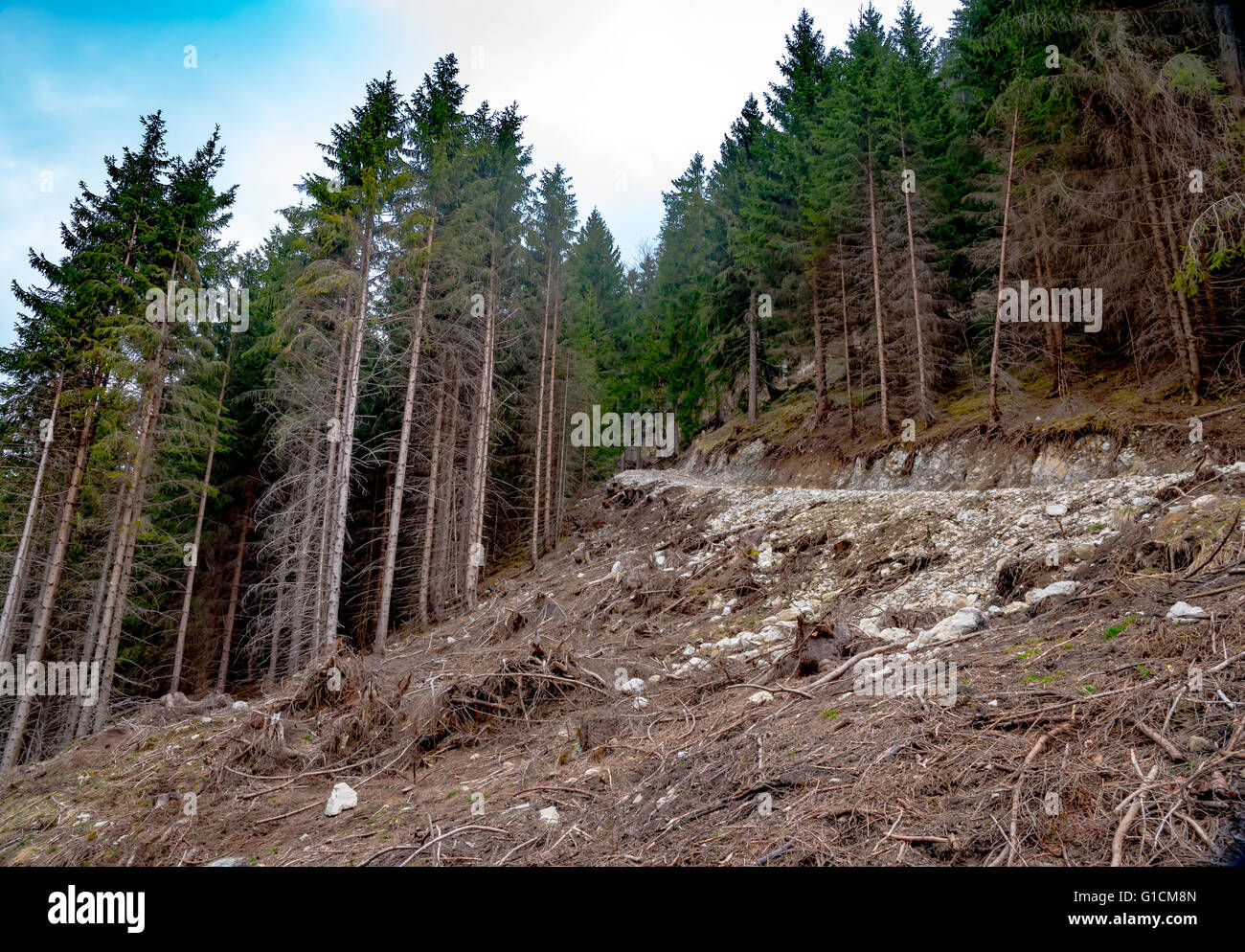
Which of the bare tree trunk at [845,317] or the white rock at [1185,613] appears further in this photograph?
the bare tree trunk at [845,317]

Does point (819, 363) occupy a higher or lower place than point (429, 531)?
higher

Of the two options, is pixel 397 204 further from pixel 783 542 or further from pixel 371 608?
pixel 371 608

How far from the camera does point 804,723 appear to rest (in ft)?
13.9

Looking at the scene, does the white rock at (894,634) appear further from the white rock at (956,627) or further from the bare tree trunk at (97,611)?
the bare tree trunk at (97,611)

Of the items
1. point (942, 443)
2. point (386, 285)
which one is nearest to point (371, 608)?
point (386, 285)

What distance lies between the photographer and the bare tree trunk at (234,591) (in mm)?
20734

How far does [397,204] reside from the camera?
583 inches

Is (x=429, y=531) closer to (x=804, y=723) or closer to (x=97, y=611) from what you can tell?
(x=97, y=611)

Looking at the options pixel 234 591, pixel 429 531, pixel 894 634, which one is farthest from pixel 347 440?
pixel 234 591

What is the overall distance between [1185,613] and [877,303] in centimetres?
1601

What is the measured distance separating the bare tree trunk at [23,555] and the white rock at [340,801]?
13.9m

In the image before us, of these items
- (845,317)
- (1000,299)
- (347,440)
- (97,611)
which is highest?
(845,317)

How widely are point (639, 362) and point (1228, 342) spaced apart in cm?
2565

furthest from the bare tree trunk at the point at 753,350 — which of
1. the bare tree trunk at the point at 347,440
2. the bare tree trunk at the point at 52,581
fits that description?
the bare tree trunk at the point at 52,581
